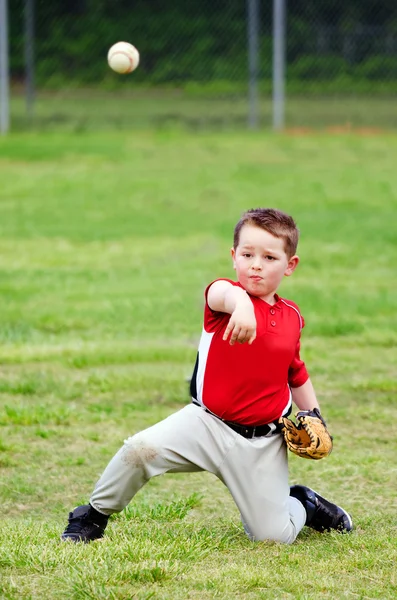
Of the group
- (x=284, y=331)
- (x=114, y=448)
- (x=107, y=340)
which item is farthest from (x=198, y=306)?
(x=284, y=331)

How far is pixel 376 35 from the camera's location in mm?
19484

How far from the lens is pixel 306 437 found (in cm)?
346

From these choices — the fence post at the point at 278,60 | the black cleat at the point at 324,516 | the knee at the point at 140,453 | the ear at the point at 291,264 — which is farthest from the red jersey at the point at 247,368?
the fence post at the point at 278,60

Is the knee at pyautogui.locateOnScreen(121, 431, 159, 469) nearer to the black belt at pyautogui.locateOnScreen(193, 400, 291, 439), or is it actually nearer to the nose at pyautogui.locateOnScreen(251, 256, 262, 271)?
the black belt at pyautogui.locateOnScreen(193, 400, 291, 439)

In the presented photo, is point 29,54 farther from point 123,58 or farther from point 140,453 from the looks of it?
point 140,453

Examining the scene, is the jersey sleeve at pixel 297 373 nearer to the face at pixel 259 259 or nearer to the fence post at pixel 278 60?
the face at pixel 259 259

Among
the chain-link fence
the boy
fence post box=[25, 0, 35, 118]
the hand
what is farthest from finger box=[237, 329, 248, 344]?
the chain-link fence

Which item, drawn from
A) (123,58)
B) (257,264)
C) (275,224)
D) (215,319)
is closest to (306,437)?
(215,319)

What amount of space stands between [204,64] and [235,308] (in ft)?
54.6

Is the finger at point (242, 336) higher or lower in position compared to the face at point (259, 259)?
lower

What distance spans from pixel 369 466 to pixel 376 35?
16.2 m

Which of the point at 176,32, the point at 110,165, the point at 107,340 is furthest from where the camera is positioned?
the point at 176,32

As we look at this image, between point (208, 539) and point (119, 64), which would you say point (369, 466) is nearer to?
point (208, 539)

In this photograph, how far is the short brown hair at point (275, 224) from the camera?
136 inches
